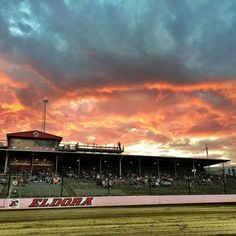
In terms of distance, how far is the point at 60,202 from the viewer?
20641mm

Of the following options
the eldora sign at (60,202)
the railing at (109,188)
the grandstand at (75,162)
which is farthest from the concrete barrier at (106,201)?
the grandstand at (75,162)

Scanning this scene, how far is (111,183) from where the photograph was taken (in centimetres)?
3030

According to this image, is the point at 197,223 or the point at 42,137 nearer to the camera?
the point at 197,223

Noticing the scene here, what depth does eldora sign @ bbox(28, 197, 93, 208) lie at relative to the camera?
20.1 meters

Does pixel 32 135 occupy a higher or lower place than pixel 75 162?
higher

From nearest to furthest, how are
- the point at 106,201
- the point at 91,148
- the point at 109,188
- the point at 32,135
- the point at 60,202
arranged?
the point at 60,202 → the point at 106,201 → the point at 109,188 → the point at 32,135 → the point at 91,148

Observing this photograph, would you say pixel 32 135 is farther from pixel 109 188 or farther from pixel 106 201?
pixel 106 201

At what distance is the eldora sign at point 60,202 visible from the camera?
2012 cm

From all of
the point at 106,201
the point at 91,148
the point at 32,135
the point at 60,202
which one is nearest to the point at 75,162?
the point at 91,148

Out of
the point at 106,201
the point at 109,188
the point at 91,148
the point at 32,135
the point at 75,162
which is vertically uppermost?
the point at 32,135

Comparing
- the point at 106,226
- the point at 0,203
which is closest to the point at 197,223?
the point at 106,226

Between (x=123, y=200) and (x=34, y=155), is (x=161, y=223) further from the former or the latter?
(x=34, y=155)

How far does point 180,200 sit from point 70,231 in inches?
578

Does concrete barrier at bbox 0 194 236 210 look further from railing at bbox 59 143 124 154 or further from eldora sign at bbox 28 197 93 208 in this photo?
railing at bbox 59 143 124 154
